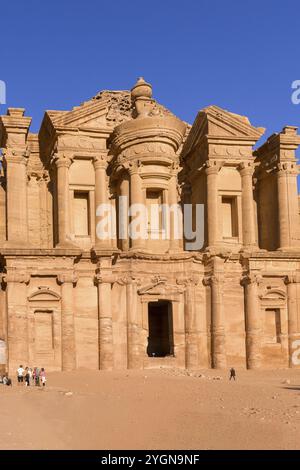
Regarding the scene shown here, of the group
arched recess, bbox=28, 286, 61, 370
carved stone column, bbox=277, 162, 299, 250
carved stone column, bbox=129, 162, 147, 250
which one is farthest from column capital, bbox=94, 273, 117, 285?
carved stone column, bbox=277, 162, 299, 250

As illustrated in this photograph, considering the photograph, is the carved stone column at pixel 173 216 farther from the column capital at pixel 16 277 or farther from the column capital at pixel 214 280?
the column capital at pixel 16 277

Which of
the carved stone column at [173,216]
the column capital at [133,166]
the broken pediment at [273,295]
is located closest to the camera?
the broken pediment at [273,295]

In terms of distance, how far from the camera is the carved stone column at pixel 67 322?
105 ft

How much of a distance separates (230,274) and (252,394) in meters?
11.2

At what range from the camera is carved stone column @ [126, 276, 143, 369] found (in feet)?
107

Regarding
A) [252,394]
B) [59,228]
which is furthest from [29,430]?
[59,228]

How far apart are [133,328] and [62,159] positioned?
873cm

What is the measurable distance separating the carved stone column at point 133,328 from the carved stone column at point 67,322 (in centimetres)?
247

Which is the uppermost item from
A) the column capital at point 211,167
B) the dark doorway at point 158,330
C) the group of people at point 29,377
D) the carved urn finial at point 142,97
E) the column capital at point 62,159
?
the carved urn finial at point 142,97

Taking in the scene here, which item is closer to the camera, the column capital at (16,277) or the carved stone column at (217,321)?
the column capital at (16,277)

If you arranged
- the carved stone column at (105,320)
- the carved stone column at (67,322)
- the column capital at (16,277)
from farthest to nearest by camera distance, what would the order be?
the carved stone column at (105,320) → the carved stone column at (67,322) → the column capital at (16,277)

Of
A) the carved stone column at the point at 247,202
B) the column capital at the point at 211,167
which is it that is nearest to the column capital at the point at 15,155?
the column capital at the point at 211,167

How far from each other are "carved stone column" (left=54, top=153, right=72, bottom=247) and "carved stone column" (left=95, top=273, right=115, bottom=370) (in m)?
2.98

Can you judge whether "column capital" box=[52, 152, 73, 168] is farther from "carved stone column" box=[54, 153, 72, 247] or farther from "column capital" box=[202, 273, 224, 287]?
"column capital" box=[202, 273, 224, 287]
